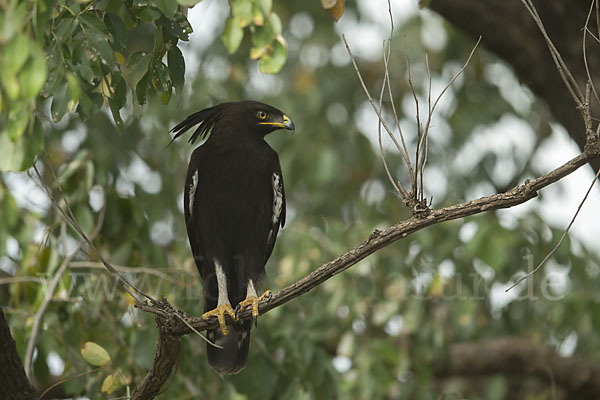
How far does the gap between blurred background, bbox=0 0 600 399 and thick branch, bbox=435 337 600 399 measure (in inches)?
2.1

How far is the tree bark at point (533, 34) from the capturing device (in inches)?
165

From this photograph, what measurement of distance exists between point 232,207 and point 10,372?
1502 mm

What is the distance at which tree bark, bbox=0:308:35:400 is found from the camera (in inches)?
127

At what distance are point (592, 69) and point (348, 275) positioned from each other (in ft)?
8.16

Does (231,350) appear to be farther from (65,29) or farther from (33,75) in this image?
(33,75)

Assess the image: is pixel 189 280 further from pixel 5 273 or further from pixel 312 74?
pixel 312 74

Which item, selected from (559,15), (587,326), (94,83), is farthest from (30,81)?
(587,326)

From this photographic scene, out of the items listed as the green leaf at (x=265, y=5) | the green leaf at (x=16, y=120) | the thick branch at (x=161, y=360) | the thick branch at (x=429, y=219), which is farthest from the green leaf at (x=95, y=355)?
the green leaf at (x=265, y=5)

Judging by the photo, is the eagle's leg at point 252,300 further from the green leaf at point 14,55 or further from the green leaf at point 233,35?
the green leaf at point 14,55

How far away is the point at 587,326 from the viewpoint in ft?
20.8

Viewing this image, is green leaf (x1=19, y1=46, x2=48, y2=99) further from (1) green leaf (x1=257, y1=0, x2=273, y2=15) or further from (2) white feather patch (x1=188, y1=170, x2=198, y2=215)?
(2) white feather patch (x1=188, y1=170, x2=198, y2=215)

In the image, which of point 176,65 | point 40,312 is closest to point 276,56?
point 176,65

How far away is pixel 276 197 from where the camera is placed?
4.52 meters

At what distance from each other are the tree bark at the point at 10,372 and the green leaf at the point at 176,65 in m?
1.28
